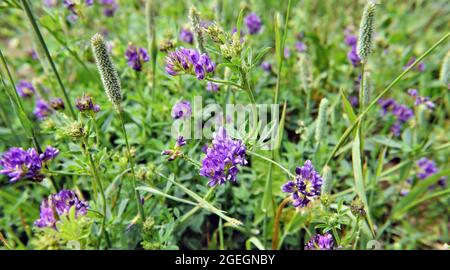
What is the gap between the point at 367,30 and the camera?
4.34ft

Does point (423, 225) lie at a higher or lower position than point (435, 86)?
lower

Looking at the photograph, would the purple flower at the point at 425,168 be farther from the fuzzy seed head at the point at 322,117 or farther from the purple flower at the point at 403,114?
the fuzzy seed head at the point at 322,117

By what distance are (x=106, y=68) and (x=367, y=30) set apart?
0.73 metres

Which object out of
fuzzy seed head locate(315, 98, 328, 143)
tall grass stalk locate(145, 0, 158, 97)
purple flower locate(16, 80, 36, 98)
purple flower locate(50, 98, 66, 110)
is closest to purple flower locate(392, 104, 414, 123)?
fuzzy seed head locate(315, 98, 328, 143)

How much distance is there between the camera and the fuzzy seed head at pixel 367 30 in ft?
4.25

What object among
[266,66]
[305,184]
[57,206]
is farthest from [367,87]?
[57,206]

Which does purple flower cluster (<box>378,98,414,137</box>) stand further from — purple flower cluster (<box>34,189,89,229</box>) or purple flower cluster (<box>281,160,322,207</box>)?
purple flower cluster (<box>34,189,89,229</box>)

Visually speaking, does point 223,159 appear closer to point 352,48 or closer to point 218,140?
point 218,140

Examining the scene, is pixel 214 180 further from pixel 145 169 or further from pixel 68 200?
pixel 68 200

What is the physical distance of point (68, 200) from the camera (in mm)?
1415

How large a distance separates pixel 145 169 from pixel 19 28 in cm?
182

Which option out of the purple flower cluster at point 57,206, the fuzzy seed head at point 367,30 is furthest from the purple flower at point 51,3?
the fuzzy seed head at point 367,30

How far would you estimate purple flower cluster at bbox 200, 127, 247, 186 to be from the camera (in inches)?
47.7
